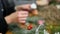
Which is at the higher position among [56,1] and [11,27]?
[56,1]

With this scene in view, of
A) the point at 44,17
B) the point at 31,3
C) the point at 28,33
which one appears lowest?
the point at 28,33

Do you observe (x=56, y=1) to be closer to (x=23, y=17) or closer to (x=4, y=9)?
(x=23, y=17)

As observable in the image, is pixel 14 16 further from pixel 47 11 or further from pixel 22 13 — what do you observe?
pixel 47 11

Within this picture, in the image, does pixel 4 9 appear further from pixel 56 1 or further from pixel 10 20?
pixel 56 1

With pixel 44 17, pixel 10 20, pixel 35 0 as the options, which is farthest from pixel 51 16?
pixel 10 20

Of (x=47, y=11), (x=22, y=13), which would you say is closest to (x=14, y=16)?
(x=22, y=13)

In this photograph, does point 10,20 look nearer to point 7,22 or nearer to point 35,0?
point 7,22

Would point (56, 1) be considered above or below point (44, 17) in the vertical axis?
above

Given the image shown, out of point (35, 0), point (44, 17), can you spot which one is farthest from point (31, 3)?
point (44, 17)
